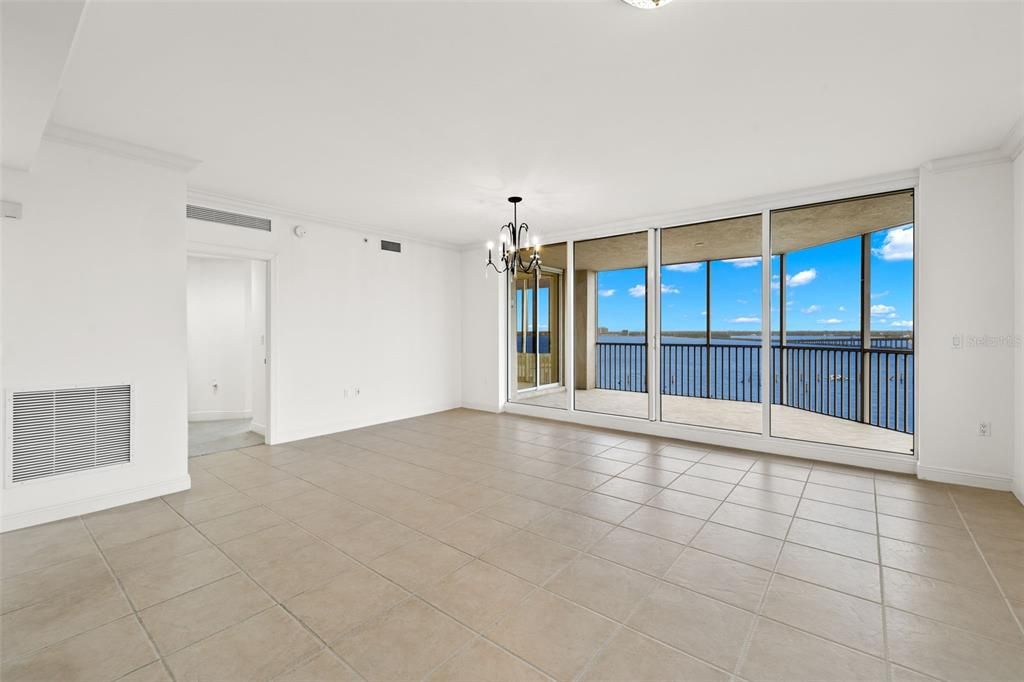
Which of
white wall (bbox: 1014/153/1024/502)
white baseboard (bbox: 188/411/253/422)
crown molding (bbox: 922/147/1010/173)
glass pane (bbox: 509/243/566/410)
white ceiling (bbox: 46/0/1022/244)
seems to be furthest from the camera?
glass pane (bbox: 509/243/566/410)

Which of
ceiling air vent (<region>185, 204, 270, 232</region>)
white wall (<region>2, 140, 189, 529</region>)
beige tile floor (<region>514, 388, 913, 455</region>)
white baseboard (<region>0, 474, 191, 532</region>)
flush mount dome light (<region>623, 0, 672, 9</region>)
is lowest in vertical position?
white baseboard (<region>0, 474, 191, 532</region>)

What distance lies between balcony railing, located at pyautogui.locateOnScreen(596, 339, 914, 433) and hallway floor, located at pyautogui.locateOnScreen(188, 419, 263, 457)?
4991mm

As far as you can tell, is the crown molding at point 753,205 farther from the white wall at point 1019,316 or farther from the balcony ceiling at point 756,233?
the white wall at point 1019,316

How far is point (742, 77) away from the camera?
2.36m

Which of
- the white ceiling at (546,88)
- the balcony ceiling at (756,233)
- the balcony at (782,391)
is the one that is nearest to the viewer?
the white ceiling at (546,88)

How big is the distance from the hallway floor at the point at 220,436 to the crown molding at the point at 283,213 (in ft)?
8.31

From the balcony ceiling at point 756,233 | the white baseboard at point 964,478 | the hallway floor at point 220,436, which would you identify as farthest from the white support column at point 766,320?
the hallway floor at point 220,436

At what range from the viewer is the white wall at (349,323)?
Answer: 16.2 ft

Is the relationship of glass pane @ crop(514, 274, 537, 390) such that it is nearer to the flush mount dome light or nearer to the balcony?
the balcony

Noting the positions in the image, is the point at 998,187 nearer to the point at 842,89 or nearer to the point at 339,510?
the point at 842,89

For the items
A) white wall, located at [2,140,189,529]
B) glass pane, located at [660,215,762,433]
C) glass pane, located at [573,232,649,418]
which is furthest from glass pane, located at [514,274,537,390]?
white wall, located at [2,140,189,529]

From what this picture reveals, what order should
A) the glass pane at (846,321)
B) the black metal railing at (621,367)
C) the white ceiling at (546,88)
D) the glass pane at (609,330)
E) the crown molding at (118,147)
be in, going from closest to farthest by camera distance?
the white ceiling at (546,88) → the crown molding at (118,147) → the glass pane at (846,321) → the glass pane at (609,330) → the black metal railing at (621,367)

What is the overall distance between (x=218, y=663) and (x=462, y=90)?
287cm

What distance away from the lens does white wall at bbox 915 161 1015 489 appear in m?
3.43
